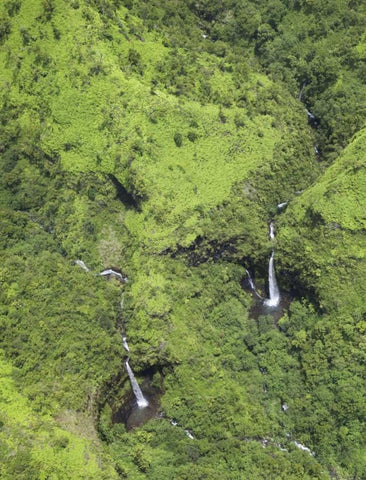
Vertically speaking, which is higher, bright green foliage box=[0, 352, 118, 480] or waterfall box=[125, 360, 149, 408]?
bright green foliage box=[0, 352, 118, 480]

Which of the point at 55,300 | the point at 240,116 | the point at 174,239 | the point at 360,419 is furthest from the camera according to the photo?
the point at 240,116

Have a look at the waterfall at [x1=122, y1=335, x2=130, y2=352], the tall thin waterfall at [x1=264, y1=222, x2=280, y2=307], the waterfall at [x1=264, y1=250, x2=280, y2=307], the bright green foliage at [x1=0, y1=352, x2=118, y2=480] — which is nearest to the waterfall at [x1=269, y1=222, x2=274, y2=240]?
the tall thin waterfall at [x1=264, y1=222, x2=280, y2=307]

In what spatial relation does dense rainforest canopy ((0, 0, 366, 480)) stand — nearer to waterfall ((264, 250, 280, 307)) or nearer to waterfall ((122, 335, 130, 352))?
waterfall ((122, 335, 130, 352))

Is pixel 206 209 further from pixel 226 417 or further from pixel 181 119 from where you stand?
pixel 226 417

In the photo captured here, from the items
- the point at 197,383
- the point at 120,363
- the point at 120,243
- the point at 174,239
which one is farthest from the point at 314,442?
the point at 120,243

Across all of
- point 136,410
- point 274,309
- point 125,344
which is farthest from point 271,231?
point 136,410

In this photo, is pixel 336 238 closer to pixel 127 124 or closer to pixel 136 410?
pixel 127 124
